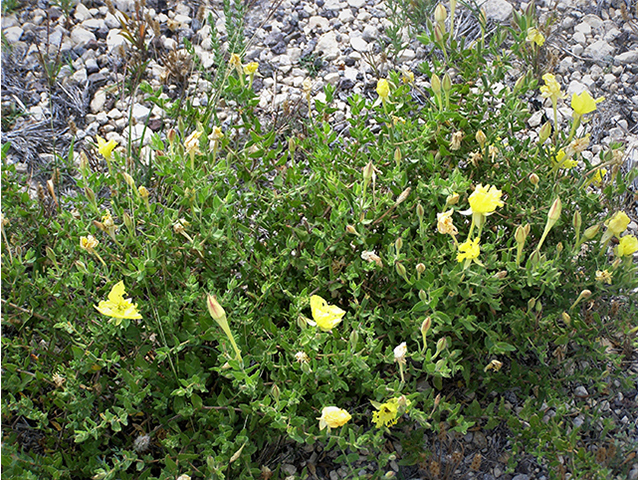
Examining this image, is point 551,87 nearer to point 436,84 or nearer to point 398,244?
point 436,84

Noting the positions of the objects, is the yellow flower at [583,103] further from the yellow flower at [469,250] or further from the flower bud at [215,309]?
the flower bud at [215,309]

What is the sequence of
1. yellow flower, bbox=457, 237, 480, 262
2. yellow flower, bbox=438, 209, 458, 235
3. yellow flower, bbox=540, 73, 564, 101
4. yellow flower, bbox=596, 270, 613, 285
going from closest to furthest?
yellow flower, bbox=457, 237, 480, 262
yellow flower, bbox=438, 209, 458, 235
yellow flower, bbox=596, 270, 613, 285
yellow flower, bbox=540, 73, 564, 101

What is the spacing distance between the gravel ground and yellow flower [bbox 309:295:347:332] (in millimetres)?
1691

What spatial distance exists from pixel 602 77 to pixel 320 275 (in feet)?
7.90

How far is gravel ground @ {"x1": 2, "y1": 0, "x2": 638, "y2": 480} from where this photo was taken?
11.1ft

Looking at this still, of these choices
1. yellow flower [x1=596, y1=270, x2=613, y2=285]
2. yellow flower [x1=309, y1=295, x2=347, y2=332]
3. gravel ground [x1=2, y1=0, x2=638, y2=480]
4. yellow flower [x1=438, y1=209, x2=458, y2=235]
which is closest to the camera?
yellow flower [x1=309, y1=295, x2=347, y2=332]

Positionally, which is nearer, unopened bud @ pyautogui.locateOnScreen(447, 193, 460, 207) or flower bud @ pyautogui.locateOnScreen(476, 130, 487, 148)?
unopened bud @ pyautogui.locateOnScreen(447, 193, 460, 207)

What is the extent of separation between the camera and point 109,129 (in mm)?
3416

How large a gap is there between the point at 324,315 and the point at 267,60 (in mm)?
2453

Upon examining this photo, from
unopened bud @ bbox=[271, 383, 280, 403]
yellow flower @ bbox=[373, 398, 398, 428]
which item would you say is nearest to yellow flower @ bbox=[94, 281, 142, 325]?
unopened bud @ bbox=[271, 383, 280, 403]

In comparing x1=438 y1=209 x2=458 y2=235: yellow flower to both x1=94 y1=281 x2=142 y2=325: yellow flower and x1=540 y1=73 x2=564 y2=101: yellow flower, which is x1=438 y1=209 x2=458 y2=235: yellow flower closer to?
x1=540 y1=73 x2=564 y2=101: yellow flower

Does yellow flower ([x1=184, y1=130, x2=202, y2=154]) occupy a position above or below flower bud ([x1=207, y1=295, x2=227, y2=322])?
above

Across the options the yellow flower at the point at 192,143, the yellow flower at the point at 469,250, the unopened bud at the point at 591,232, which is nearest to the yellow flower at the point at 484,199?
the yellow flower at the point at 469,250

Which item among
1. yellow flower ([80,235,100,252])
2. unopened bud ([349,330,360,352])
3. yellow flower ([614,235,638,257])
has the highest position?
yellow flower ([614,235,638,257])
